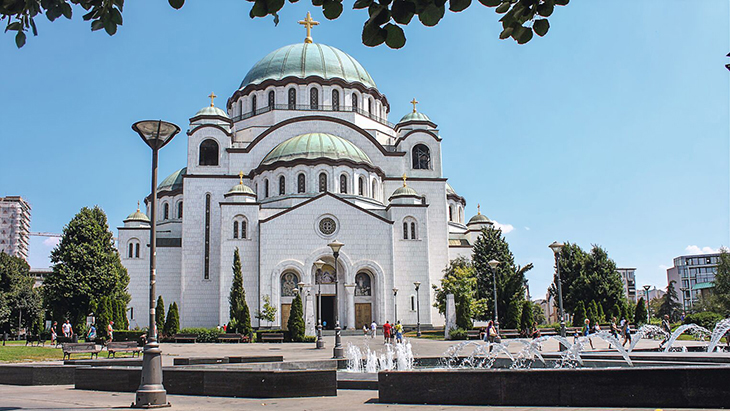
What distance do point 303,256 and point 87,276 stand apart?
12.3 meters

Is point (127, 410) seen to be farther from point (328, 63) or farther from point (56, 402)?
point (328, 63)

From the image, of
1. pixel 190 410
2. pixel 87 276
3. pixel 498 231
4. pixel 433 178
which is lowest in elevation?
pixel 190 410

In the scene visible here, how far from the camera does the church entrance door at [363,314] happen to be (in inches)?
1586

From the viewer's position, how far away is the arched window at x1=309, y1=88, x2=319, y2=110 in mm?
48000

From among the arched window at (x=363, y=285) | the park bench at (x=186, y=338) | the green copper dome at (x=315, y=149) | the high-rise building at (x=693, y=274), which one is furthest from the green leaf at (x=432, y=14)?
the high-rise building at (x=693, y=274)

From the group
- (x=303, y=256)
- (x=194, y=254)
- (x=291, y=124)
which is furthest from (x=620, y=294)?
(x=194, y=254)

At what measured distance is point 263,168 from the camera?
43.4 m

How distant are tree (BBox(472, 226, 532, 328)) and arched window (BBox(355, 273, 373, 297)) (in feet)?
22.1

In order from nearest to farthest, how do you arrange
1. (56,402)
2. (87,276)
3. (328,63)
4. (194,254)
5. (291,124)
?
(56,402) < (87,276) < (194,254) < (291,124) < (328,63)

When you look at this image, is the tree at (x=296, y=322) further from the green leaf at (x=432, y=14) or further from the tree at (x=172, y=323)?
the green leaf at (x=432, y=14)

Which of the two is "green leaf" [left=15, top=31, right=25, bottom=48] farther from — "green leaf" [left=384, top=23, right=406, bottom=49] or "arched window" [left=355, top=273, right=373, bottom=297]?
"arched window" [left=355, top=273, right=373, bottom=297]

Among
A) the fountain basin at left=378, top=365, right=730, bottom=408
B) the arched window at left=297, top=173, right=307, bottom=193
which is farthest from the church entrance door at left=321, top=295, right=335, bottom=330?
the fountain basin at left=378, top=365, right=730, bottom=408

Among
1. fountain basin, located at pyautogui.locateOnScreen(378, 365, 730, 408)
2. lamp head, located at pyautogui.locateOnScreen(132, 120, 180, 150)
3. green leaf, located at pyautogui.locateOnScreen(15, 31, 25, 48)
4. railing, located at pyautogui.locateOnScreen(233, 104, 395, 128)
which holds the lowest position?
fountain basin, located at pyautogui.locateOnScreen(378, 365, 730, 408)

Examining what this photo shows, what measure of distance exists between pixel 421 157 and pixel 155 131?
1473 inches
